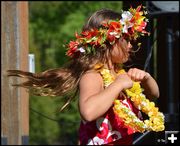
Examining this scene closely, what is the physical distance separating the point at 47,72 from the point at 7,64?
243 cm

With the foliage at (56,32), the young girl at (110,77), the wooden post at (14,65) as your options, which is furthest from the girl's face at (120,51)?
the foliage at (56,32)

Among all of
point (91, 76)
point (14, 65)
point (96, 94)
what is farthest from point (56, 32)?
point (96, 94)

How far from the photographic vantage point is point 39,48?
1584 cm

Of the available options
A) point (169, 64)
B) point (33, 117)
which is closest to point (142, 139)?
point (169, 64)

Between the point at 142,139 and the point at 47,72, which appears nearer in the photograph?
the point at 47,72

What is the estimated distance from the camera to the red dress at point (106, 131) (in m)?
3.88

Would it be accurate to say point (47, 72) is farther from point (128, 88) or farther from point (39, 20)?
point (39, 20)

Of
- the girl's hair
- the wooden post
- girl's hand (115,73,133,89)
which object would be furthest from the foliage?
girl's hand (115,73,133,89)

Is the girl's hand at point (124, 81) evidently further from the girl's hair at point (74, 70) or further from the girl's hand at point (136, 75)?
the girl's hair at point (74, 70)

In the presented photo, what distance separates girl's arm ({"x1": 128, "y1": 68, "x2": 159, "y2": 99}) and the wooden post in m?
2.49

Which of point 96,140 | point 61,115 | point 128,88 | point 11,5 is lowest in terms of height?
point 61,115

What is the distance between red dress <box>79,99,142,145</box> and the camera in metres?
3.88

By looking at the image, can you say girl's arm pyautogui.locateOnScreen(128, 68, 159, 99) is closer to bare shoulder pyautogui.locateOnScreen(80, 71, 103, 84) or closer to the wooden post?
bare shoulder pyautogui.locateOnScreen(80, 71, 103, 84)

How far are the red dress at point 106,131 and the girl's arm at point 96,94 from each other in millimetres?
173
